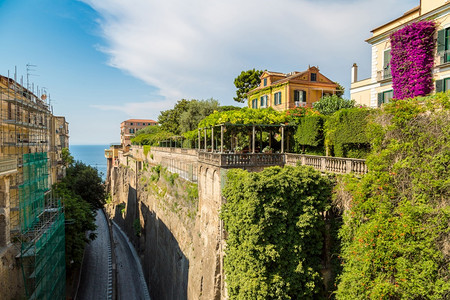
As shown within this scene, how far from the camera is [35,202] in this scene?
17.4m

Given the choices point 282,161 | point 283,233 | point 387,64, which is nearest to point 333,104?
point 387,64

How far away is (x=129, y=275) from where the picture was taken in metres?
28.6

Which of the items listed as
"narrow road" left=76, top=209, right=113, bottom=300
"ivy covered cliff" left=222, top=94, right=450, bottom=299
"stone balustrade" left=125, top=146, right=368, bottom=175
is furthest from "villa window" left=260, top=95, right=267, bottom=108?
"narrow road" left=76, top=209, right=113, bottom=300

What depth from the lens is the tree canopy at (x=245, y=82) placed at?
45781 mm

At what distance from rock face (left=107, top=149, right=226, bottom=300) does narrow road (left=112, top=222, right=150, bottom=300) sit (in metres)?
0.99

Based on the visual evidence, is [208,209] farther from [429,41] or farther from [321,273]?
[429,41]

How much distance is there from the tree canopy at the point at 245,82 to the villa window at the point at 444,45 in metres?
32.9

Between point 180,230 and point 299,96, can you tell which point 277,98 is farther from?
point 180,230

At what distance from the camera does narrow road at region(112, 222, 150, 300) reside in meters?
25.1

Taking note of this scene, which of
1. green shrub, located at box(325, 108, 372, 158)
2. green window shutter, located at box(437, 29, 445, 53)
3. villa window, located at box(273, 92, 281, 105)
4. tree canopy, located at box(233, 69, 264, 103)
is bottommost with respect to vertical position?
green shrub, located at box(325, 108, 372, 158)

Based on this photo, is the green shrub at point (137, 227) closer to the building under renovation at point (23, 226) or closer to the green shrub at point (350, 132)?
the building under renovation at point (23, 226)

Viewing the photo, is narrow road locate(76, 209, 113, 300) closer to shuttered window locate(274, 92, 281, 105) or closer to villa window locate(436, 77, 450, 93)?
shuttered window locate(274, 92, 281, 105)

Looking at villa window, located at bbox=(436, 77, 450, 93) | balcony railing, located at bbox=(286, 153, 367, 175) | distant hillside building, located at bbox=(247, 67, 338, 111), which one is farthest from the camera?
distant hillside building, located at bbox=(247, 67, 338, 111)

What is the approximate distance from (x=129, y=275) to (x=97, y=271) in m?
3.45
